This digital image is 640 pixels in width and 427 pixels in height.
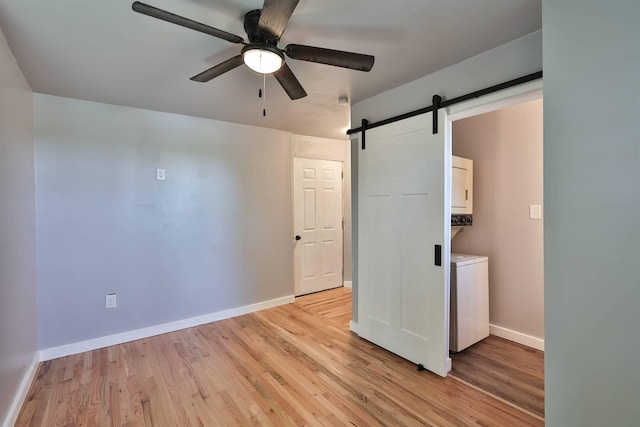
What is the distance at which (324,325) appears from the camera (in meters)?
3.40

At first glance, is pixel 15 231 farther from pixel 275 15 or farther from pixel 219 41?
pixel 275 15

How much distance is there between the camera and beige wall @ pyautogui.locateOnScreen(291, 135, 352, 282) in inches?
173

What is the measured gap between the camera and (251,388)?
222cm

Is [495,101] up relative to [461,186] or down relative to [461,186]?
up

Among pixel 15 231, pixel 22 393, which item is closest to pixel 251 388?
pixel 22 393

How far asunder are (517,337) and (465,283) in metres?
0.83

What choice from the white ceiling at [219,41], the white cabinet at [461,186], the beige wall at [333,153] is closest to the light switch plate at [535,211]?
the white cabinet at [461,186]

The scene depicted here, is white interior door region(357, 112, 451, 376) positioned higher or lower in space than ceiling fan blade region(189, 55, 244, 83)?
lower

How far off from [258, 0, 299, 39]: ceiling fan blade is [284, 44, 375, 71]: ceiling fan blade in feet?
0.42

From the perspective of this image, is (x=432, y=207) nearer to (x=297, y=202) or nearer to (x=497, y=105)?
(x=497, y=105)

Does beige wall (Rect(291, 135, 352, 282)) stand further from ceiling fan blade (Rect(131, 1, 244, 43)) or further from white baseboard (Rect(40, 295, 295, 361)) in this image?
ceiling fan blade (Rect(131, 1, 244, 43))

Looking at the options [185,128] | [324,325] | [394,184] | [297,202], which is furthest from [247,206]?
[394,184]

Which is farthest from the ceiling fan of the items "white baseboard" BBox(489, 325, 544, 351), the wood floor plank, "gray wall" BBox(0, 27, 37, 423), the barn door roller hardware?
"white baseboard" BBox(489, 325, 544, 351)

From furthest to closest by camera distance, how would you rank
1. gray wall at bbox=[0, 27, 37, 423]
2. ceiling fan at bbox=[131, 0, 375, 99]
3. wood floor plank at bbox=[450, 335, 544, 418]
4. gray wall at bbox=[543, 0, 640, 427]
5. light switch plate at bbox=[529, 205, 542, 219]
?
light switch plate at bbox=[529, 205, 542, 219], wood floor plank at bbox=[450, 335, 544, 418], gray wall at bbox=[0, 27, 37, 423], ceiling fan at bbox=[131, 0, 375, 99], gray wall at bbox=[543, 0, 640, 427]
